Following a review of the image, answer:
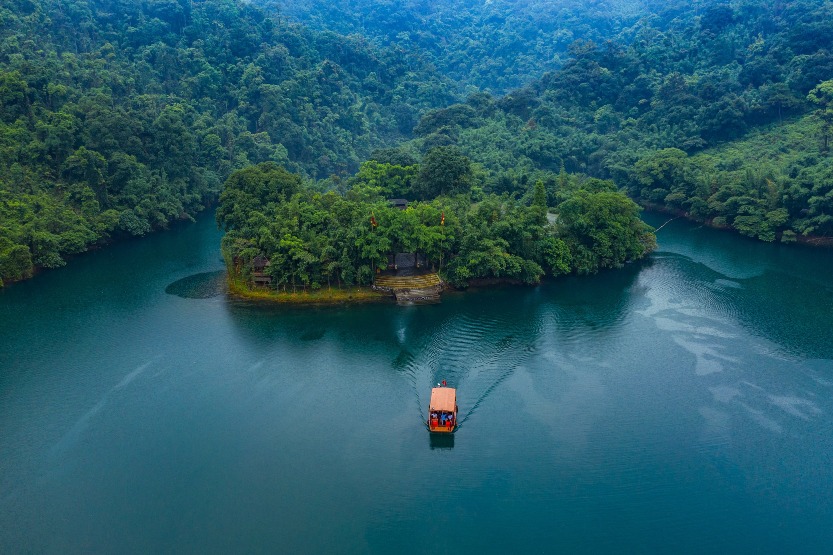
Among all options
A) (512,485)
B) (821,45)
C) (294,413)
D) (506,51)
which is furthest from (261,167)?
(506,51)

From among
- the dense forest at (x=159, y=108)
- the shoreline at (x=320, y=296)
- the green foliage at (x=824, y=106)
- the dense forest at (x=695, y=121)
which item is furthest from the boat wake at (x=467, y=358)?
the green foliage at (x=824, y=106)

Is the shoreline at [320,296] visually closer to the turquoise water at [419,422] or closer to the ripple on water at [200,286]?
the turquoise water at [419,422]

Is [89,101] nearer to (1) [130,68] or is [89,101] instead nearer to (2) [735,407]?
(1) [130,68]

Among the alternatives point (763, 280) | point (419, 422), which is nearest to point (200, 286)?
point (419, 422)

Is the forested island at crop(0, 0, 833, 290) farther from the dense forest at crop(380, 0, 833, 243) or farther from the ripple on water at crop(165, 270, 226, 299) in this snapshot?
the ripple on water at crop(165, 270, 226, 299)

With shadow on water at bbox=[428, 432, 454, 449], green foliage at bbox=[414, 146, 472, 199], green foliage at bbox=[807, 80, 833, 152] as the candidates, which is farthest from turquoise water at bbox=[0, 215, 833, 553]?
green foliage at bbox=[807, 80, 833, 152]

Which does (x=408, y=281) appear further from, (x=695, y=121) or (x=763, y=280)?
(x=695, y=121)
